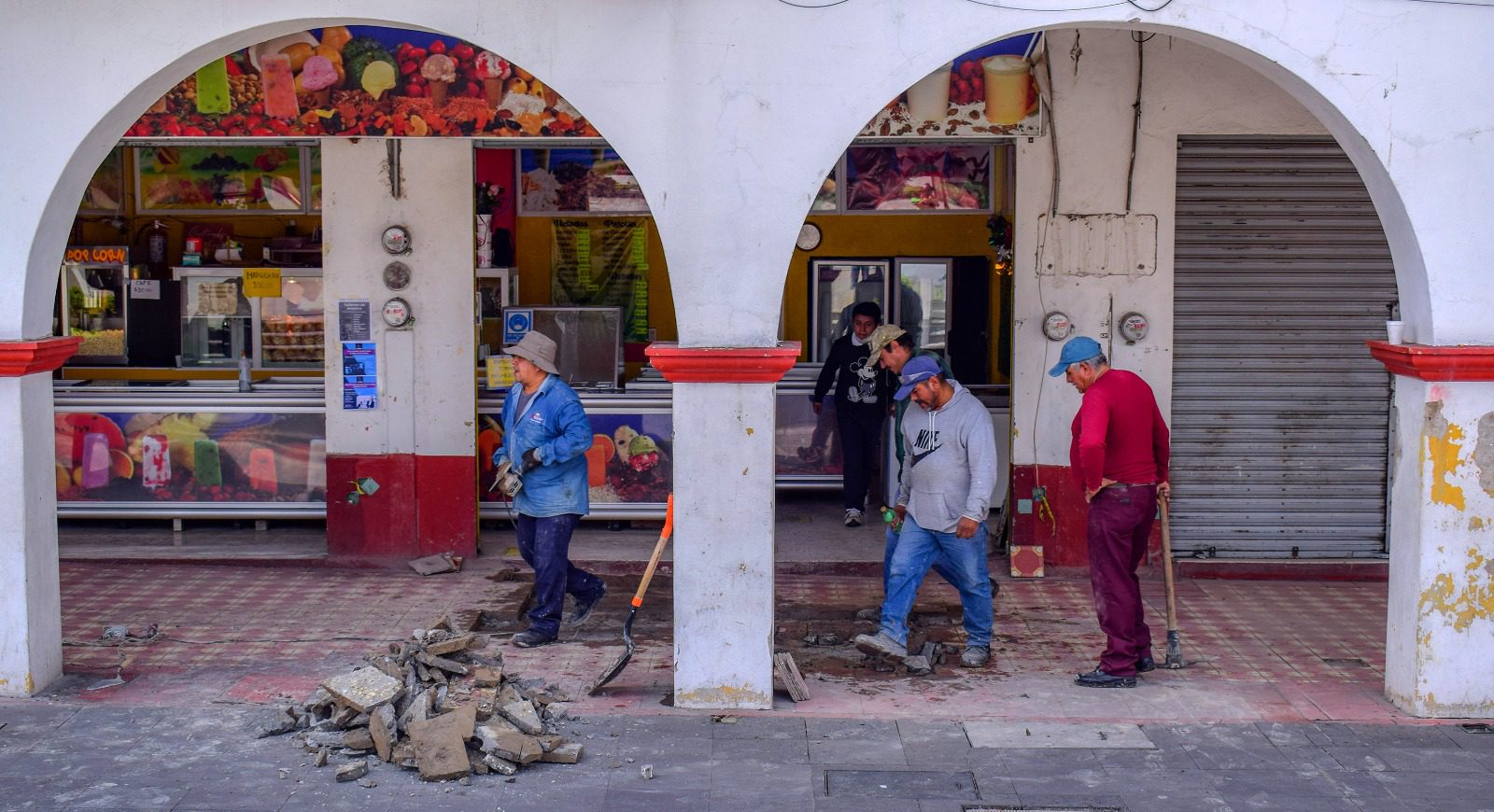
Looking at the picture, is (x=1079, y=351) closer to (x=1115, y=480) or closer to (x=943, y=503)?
(x=1115, y=480)

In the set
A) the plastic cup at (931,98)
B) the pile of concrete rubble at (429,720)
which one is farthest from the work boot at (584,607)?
the plastic cup at (931,98)

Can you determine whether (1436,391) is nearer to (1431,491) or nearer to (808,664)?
(1431,491)

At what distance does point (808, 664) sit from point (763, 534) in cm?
121

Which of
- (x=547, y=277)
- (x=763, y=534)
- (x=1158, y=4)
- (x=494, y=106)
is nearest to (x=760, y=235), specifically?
(x=763, y=534)

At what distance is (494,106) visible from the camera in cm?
871

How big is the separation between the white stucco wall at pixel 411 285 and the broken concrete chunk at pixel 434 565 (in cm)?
69

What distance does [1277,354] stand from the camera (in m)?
9.59

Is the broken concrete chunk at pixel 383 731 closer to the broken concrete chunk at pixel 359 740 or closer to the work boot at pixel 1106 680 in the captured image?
the broken concrete chunk at pixel 359 740

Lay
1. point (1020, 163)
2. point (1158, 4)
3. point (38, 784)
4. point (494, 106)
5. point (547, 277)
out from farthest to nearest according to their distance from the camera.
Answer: point (547, 277) < point (1020, 163) < point (494, 106) < point (1158, 4) < point (38, 784)

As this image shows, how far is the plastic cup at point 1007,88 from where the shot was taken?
8789 millimetres

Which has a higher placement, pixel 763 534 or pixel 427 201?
pixel 427 201

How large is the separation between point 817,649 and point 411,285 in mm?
3665

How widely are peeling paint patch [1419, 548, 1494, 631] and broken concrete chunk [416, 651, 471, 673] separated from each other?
4.53 meters

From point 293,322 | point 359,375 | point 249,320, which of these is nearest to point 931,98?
point 359,375
